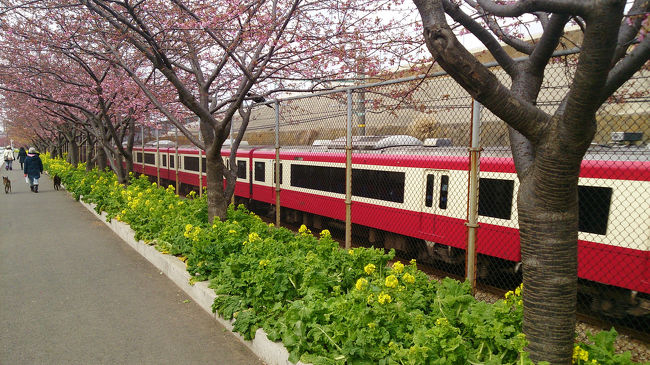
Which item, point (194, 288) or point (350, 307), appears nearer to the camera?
point (350, 307)

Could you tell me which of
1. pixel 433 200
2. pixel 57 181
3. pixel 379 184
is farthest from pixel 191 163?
pixel 433 200

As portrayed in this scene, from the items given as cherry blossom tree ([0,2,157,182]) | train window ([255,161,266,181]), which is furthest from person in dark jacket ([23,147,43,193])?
train window ([255,161,266,181])

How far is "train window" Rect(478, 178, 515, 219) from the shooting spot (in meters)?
6.07

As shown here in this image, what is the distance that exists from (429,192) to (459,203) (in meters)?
0.62

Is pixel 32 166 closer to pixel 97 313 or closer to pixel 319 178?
pixel 319 178

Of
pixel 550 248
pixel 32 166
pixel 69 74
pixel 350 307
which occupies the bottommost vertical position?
pixel 350 307

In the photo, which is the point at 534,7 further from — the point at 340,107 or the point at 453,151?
the point at 340,107

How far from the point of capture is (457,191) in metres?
6.58

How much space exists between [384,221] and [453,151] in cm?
184

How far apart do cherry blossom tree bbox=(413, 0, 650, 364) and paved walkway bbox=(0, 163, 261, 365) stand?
235 centimetres

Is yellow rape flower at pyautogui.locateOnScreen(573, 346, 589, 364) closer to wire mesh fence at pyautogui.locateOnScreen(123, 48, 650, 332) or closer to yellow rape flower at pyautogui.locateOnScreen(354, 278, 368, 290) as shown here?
yellow rape flower at pyautogui.locateOnScreen(354, 278, 368, 290)

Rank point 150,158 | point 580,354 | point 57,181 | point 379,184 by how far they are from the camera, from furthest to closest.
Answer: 1. point 150,158
2. point 57,181
3. point 379,184
4. point 580,354

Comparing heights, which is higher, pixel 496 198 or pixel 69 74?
pixel 69 74

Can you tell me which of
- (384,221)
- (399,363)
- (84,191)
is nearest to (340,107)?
(384,221)
